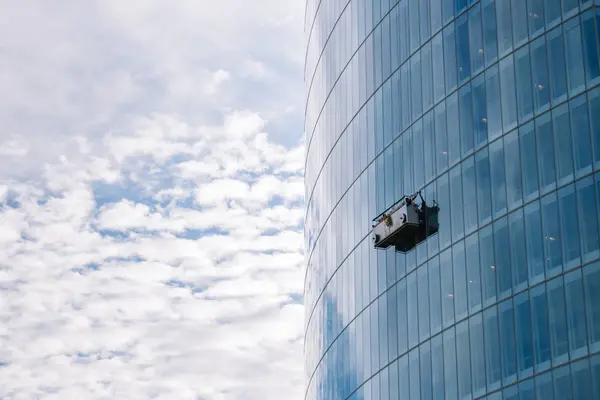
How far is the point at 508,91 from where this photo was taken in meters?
55.6

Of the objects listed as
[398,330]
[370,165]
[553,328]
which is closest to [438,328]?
[398,330]

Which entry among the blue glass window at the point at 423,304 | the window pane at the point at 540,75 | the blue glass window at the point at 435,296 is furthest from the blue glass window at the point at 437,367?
the window pane at the point at 540,75

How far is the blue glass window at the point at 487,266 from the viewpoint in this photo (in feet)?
178

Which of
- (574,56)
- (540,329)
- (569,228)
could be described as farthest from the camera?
(574,56)

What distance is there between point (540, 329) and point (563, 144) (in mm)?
8447

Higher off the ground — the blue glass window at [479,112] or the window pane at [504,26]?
the window pane at [504,26]

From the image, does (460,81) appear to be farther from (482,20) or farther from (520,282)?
(520,282)

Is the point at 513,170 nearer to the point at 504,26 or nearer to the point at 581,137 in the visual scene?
the point at 581,137

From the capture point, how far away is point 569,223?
49.8 m

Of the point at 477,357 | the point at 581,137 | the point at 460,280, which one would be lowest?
the point at 477,357

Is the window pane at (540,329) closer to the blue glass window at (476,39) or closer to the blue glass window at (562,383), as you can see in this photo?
the blue glass window at (562,383)

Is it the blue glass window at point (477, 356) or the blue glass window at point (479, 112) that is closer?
the blue glass window at point (477, 356)

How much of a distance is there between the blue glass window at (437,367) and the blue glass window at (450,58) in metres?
13.8

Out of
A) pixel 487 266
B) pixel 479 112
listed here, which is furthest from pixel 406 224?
pixel 487 266
